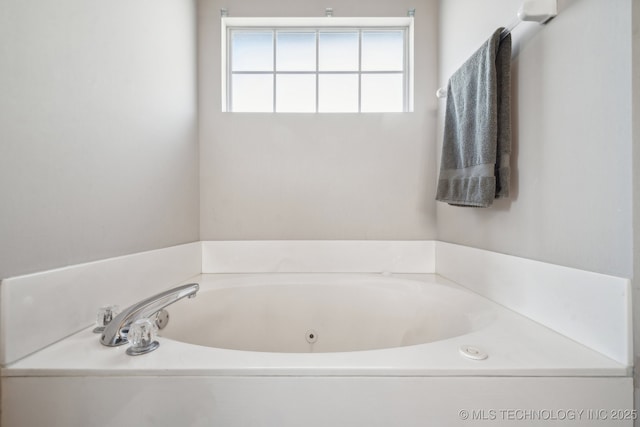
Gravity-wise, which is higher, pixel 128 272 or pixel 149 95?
pixel 149 95

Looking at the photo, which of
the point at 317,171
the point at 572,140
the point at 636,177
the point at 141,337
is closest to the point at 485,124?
the point at 572,140

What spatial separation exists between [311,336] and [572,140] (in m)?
1.22

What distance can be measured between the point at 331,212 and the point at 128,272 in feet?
3.30

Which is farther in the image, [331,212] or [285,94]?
[285,94]

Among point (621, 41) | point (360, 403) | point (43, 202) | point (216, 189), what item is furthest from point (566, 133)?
point (216, 189)

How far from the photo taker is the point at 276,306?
1382mm

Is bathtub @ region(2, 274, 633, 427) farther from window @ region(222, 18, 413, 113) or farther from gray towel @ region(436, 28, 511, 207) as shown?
window @ region(222, 18, 413, 113)

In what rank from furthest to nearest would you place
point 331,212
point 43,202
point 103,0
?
point 331,212, point 103,0, point 43,202

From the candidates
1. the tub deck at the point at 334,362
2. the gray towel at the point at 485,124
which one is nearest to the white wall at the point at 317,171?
the gray towel at the point at 485,124

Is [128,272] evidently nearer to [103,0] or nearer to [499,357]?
[103,0]

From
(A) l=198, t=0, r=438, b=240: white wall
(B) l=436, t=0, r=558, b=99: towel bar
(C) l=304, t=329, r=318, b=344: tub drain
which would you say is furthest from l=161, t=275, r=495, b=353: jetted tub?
(B) l=436, t=0, r=558, b=99: towel bar

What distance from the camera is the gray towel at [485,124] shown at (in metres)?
0.96

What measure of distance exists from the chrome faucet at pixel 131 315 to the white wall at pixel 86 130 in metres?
0.24

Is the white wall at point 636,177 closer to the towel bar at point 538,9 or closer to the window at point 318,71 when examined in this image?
the towel bar at point 538,9
